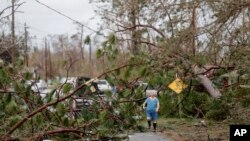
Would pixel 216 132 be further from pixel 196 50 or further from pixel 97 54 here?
pixel 97 54

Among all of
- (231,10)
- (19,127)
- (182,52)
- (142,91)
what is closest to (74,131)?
(19,127)

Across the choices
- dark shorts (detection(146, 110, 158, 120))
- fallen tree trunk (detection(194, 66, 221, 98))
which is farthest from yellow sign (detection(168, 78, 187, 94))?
fallen tree trunk (detection(194, 66, 221, 98))

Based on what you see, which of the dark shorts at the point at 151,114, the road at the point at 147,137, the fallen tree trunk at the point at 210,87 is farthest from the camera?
the fallen tree trunk at the point at 210,87

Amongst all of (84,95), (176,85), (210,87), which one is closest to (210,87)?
(210,87)

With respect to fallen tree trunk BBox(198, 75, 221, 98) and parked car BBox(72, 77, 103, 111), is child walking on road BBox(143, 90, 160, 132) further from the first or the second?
parked car BBox(72, 77, 103, 111)

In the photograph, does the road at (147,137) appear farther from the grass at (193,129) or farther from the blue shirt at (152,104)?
the blue shirt at (152,104)

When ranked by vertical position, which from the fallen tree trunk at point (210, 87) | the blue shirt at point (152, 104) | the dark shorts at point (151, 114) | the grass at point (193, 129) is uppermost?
the fallen tree trunk at point (210, 87)

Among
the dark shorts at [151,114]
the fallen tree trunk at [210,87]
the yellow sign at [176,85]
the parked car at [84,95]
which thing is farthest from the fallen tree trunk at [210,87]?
the parked car at [84,95]

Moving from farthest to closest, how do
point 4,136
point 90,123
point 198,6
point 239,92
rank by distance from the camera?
point 239,92
point 198,6
point 90,123
point 4,136

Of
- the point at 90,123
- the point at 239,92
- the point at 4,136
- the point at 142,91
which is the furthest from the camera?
the point at 239,92

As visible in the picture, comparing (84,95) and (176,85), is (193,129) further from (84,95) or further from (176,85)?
(84,95)

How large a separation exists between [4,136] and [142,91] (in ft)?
10.2

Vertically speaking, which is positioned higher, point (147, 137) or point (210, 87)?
point (210, 87)

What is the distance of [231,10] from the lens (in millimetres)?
11383
